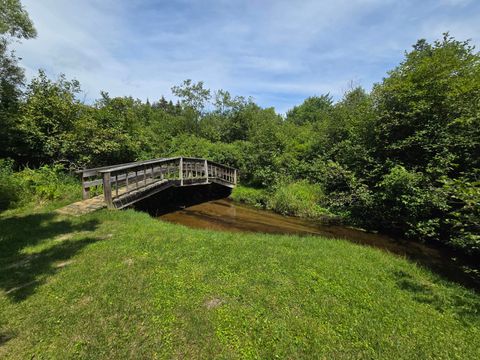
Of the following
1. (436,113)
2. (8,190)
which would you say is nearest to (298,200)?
(436,113)

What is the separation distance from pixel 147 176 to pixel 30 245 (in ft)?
19.4

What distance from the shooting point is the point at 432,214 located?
9703 mm

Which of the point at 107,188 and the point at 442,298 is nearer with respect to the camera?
the point at 442,298

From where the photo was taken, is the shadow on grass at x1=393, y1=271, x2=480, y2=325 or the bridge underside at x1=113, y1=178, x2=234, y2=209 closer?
the shadow on grass at x1=393, y1=271, x2=480, y2=325

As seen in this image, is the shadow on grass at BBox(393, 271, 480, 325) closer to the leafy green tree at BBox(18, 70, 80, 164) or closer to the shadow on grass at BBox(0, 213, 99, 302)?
the shadow on grass at BBox(0, 213, 99, 302)

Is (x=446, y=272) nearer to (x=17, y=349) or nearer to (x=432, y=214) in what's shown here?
(x=432, y=214)

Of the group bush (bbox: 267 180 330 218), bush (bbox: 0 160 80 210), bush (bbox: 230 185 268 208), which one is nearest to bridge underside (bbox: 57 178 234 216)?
bush (bbox: 0 160 80 210)

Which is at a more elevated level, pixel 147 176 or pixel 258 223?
pixel 147 176

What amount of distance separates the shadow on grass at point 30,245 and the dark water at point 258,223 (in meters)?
4.41

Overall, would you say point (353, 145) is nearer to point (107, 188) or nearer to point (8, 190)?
point (107, 188)

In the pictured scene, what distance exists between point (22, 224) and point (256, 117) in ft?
97.2

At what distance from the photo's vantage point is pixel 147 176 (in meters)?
11.8

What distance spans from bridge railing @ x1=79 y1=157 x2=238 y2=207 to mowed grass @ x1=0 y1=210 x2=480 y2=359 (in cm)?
292

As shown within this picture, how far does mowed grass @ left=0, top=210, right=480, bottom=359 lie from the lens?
3369 millimetres
